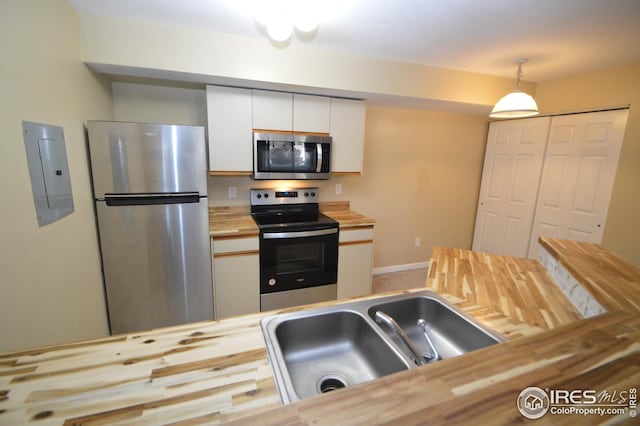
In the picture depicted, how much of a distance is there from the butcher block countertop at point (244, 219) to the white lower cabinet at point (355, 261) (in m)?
0.10

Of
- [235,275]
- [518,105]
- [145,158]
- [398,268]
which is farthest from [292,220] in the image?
[518,105]

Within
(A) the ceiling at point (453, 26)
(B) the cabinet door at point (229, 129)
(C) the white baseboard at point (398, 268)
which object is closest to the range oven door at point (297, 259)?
(B) the cabinet door at point (229, 129)

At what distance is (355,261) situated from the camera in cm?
275

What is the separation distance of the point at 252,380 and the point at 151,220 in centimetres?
173

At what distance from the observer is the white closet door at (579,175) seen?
2672 mm

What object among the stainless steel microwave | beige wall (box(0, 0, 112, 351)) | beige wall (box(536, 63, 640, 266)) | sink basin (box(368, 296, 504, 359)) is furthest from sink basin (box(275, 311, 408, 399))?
beige wall (box(536, 63, 640, 266))

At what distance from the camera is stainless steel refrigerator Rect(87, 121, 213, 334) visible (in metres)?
1.92

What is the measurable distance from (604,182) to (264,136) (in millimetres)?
3342

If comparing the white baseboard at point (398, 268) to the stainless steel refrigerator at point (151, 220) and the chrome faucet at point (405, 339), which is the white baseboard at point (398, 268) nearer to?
the stainless steel refrigerator at point (151, 220)

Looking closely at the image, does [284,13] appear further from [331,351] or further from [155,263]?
[155,263]

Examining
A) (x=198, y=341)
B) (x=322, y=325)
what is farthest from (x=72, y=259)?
(x=322, y=325)

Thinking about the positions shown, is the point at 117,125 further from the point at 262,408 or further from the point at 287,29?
the point at 262,408

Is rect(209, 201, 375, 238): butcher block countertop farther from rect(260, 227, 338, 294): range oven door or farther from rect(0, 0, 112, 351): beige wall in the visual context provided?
rect(0, 0, 112, 351): beige wall

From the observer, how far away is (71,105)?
167 cm
